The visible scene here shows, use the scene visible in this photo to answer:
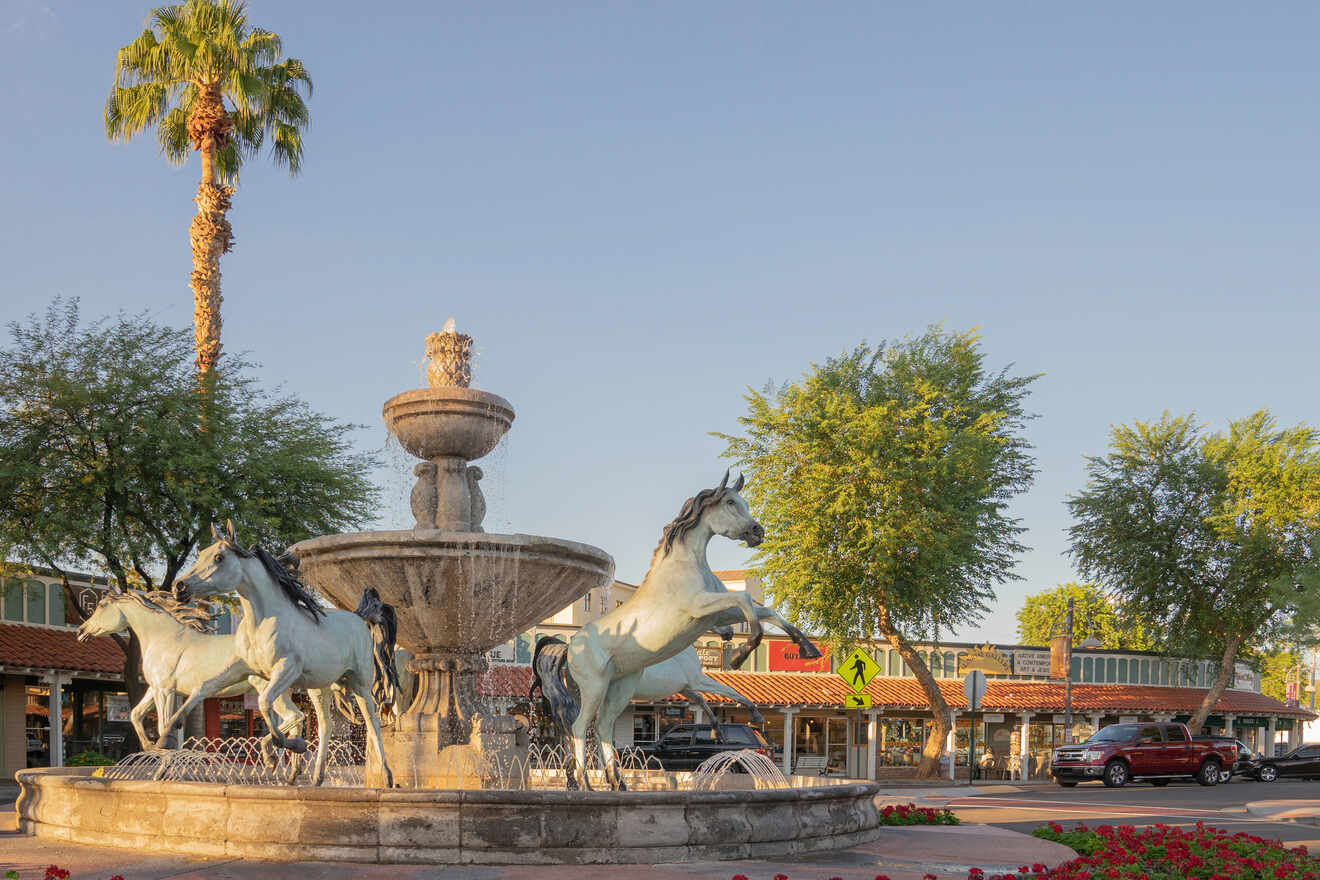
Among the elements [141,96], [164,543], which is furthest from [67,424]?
[141,96]

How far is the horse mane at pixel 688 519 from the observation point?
10.2 metres

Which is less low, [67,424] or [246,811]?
[67,424]

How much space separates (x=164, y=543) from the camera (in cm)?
2706

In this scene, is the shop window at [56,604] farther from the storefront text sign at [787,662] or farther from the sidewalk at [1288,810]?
the sidewalk at [1288,810]

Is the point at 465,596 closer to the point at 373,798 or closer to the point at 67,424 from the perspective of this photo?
the point at 373,798

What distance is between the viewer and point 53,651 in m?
31.5

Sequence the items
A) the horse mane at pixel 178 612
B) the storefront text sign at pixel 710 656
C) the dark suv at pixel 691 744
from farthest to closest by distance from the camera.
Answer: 1. the storefront text sign at pixel 710 656
2. the dark suv at pixel 691 744
3. the horse mane at pixel 178 612

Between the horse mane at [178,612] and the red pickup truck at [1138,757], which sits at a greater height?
the horse mane at [178,612]

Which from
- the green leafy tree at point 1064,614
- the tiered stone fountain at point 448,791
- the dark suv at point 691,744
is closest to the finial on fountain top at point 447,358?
the tiered stone fountain at point 448,791

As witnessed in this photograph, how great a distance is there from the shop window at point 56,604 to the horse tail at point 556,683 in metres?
28.2

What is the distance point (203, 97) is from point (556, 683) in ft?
85.1

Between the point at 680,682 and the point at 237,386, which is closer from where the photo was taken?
the point at 680,682

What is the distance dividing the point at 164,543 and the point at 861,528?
1764 cm

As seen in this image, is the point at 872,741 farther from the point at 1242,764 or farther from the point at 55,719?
the point at 55,719
